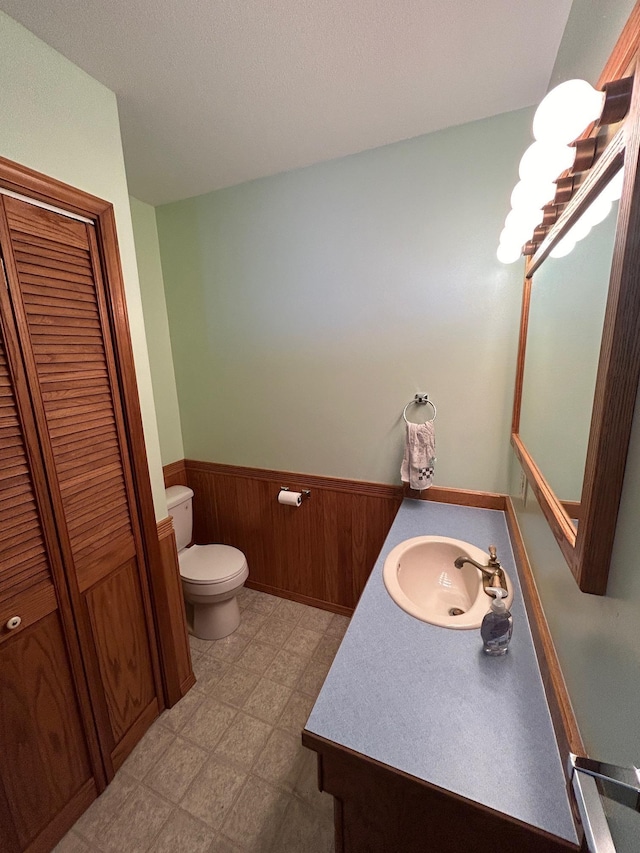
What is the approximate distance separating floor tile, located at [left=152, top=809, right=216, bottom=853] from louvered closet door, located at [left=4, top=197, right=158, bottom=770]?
32 cm

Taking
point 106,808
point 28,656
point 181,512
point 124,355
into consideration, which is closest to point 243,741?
point 106,808

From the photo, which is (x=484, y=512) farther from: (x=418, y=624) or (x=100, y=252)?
(x=100, y=252)

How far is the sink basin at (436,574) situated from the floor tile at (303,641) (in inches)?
35.8

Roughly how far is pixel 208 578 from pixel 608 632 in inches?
68.5

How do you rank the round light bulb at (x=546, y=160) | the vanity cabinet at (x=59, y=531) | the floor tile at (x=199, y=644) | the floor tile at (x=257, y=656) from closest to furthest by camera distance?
the round light bulb at (x=546, y=160) → the vanity cabinet at (x=59, y=531) → the floor tile at (x=257, y=656) → the floor tile at (x=199, y=644)

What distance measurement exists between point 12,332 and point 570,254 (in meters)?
1.48

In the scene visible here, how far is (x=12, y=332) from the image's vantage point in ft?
3.05

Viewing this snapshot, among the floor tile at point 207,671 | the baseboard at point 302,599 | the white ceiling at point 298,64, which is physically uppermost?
the white ceiling at point 298,64

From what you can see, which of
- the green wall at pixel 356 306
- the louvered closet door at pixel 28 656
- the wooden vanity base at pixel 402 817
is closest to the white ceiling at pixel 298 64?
the green wall at pixel 356 306

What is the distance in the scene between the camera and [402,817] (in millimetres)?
679

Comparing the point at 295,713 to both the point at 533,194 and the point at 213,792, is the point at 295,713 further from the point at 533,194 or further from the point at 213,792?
the point at 533,194

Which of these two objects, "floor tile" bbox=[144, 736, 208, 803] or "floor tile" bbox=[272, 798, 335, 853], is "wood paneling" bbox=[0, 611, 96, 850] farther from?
"floor tile" bbox=[272, 798, 335, 853]

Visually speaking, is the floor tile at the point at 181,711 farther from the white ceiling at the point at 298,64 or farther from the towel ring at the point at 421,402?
the white ceiling at the point at 298,64

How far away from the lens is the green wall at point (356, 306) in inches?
56.4
